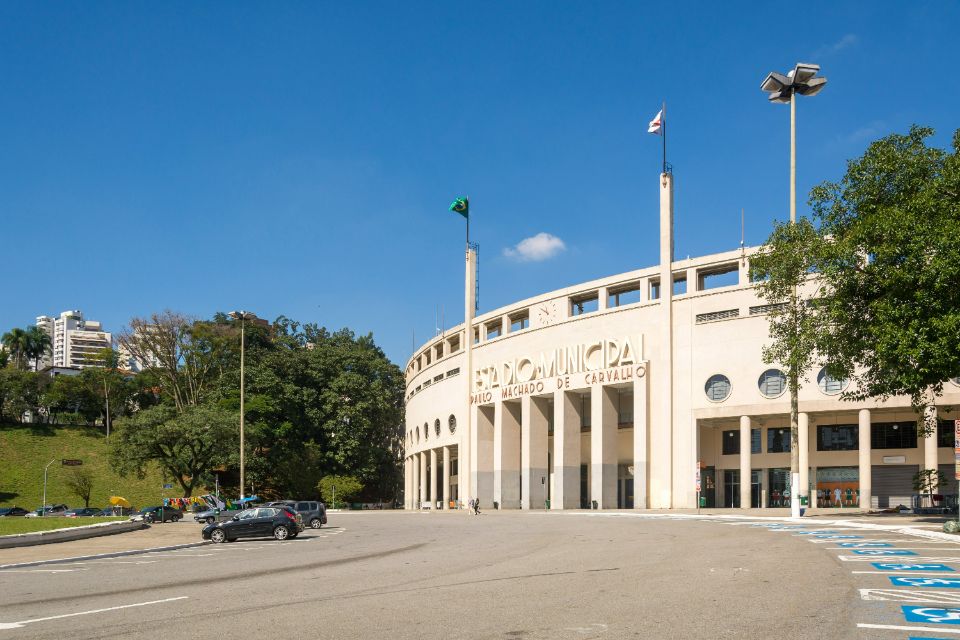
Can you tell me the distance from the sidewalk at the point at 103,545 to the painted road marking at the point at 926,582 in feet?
69.1

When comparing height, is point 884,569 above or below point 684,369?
below

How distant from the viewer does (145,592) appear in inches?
617

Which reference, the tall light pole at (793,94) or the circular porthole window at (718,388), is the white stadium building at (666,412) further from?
the tall light pole at (793,94)

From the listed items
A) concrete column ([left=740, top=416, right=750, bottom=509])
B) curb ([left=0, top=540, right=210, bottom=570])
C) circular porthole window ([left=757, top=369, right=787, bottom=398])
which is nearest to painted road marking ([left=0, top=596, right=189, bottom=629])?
curb ([left=0, top=540, right=210, bottom=570])

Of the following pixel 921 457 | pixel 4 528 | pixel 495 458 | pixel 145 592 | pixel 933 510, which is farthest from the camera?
pixel 495 458

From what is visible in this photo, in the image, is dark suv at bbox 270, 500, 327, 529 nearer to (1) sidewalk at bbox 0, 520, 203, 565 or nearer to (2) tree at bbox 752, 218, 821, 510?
(1) sidewalk at bbox 0, 520, 203, 565

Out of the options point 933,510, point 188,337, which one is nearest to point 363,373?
point 188,337

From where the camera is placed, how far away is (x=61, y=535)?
34.0 metres

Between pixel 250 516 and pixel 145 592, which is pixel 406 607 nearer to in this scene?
pixel 145 592

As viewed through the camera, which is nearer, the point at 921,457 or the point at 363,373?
the point at 921,457

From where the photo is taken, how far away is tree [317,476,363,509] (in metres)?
90.6

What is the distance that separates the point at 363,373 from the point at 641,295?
4434 centimetres

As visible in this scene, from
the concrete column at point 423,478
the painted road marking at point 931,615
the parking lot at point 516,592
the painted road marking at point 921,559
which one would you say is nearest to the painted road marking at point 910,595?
the parking lot at point 516,592

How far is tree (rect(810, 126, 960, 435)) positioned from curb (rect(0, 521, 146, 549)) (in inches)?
1128
